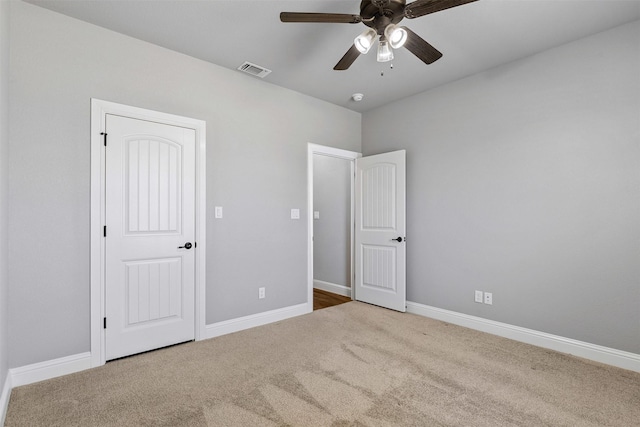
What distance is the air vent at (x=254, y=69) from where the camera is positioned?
315cm

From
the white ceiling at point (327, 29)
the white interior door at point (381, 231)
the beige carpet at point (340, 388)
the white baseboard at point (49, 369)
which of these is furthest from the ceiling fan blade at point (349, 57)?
the white baseboard at point (49, 369)

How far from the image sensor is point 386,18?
6.54 ft

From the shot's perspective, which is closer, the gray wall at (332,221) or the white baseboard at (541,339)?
the white baseboard at (541,339)

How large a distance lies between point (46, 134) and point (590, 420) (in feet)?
13.3

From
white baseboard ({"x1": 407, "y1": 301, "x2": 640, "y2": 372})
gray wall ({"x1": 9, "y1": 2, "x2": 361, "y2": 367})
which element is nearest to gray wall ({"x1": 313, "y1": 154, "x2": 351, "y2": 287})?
gray wall ({"x1": 9, "y1": 2, "x2": 361, "y2": 367})

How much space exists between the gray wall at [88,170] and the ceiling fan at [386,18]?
1.57 metres

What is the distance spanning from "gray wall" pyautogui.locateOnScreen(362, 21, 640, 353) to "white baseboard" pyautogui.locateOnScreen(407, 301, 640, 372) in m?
0.06

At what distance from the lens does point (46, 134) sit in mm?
2326

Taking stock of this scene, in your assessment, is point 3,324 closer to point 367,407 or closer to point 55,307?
point 55,307

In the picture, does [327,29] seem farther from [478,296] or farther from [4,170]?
[478,296]

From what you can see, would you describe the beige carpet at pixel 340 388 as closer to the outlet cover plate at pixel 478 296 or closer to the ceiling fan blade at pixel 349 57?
the outlet cover plate at pixel 478 296

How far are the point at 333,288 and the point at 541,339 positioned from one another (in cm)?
276

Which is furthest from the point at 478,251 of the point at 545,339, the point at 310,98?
the point at 310,98

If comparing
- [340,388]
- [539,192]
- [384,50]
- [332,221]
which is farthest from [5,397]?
[539,192]
